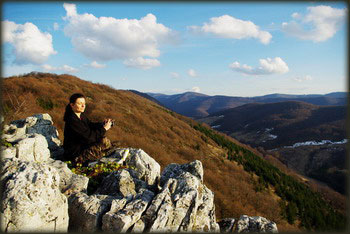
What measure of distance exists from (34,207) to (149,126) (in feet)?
84.2

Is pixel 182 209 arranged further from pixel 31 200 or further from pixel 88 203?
pixel 31 200

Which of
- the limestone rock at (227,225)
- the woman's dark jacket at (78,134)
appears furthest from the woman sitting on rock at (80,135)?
the limestone rock at (227,225)

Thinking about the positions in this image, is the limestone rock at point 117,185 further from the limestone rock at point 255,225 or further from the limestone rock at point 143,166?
the limestone rock at point 255,225

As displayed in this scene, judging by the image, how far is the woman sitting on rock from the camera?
6.84 m

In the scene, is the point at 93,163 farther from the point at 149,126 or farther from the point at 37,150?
the point at 149,126

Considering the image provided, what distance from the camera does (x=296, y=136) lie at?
13700 cm

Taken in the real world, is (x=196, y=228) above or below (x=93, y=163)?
below

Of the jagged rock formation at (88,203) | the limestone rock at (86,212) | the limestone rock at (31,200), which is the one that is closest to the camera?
the limestone rock at (31,200)

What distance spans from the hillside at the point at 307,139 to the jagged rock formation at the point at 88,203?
3248 inches

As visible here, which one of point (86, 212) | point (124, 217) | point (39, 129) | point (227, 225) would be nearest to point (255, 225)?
point (227, 225)

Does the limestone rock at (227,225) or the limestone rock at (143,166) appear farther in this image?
the limestone rock at (143,166)

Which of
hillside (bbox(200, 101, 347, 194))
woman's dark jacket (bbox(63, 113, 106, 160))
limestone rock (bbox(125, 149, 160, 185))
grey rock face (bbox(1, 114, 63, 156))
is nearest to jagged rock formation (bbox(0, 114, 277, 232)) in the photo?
woman's dark jacket (bbox(63, 113, 106, 160))

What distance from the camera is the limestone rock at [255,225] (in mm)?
5311

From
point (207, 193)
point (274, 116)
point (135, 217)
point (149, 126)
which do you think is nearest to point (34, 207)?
point (135, 217)
